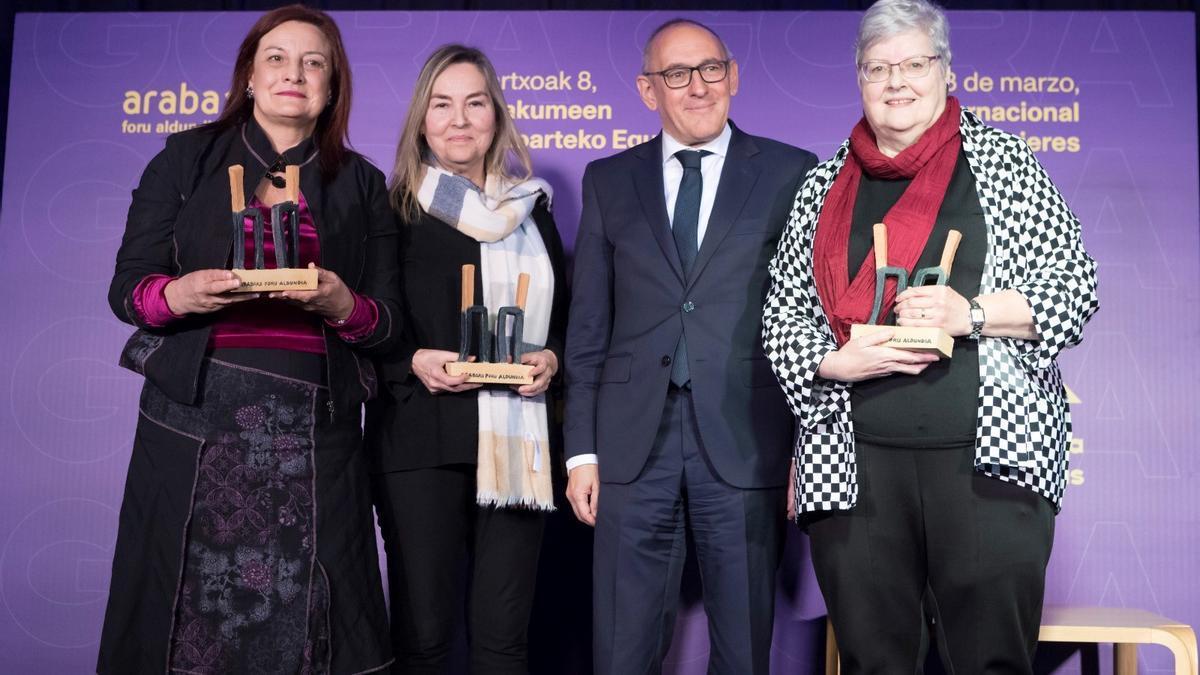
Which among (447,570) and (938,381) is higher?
(938,381)

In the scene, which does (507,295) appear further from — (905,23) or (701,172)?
(905,23)

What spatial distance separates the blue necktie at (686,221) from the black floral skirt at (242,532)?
0.76 metres

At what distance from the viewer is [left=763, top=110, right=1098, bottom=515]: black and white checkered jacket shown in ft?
6.09

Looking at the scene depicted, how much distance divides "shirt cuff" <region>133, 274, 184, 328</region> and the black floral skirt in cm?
12

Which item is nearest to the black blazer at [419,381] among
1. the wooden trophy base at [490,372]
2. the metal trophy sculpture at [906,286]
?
the wooden trophy base at [490,372]

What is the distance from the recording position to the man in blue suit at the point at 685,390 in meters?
2.39

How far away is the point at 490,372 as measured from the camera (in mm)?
2490

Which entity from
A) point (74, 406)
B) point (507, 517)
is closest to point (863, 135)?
point (507, 517)

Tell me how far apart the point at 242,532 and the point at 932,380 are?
130 cm

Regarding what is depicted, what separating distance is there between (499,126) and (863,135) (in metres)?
1.05

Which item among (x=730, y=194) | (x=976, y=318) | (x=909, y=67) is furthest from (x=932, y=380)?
(x=730, y=194)

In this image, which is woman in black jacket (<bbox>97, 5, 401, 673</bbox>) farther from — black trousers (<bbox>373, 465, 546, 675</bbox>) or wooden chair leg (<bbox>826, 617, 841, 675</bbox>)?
wooden chair leg (<bbox>826, 617, 841, 675</bbox>)

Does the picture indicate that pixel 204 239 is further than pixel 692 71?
No

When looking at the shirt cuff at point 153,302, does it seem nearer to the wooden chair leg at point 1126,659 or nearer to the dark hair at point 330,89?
the dark hair at point 330,89
